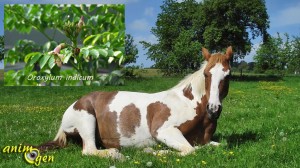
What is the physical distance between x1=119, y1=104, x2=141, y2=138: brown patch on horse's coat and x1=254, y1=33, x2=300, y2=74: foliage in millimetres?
60414

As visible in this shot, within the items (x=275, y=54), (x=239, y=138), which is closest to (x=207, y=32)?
(x=275, y=54)

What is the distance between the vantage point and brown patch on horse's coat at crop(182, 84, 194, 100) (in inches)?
310

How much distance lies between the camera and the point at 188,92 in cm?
796

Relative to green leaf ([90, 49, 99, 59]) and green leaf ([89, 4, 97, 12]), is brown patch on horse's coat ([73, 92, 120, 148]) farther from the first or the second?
green leaf ([89, 4, 97, 12])

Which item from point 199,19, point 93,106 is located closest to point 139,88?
point 93,106

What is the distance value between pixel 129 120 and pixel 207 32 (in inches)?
2119

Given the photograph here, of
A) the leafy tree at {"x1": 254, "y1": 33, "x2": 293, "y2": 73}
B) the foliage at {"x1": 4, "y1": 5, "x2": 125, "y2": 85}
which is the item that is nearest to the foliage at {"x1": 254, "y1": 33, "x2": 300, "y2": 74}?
the leafy tree at {"x1": 254, "y1": 33, "x2": 293, "y2": 73}

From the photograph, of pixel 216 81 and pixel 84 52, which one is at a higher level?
pixel 84 52

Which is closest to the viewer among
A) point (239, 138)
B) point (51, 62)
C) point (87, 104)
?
point (87, 104)

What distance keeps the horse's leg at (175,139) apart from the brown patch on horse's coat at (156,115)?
12cm

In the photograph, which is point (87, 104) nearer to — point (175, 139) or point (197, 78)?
point (175, 139)

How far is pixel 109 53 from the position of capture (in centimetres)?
1703

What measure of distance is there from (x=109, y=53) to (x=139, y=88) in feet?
51.8

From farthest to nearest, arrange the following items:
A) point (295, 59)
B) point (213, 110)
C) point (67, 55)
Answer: point (295, 59)
point (67, 55)
point (213, 110)
